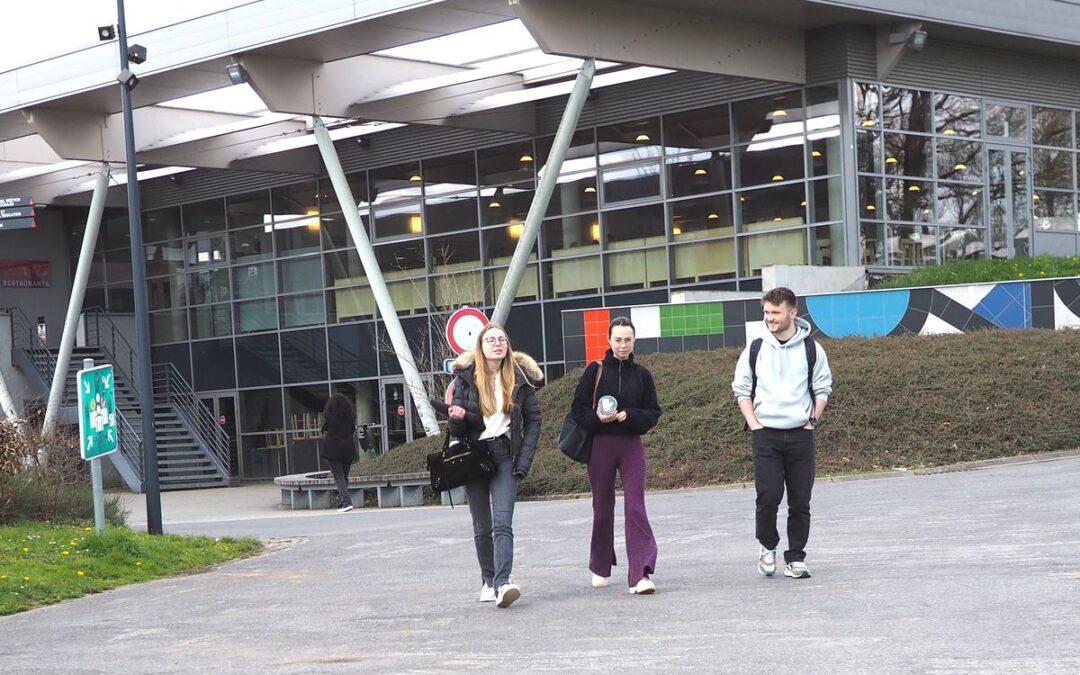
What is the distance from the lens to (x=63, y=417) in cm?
3538

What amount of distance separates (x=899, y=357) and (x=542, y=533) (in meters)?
9.02

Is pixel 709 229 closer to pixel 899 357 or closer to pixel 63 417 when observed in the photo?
pixel 899 357

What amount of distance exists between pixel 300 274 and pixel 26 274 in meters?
9.25

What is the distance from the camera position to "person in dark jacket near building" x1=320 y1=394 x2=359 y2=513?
2183cm

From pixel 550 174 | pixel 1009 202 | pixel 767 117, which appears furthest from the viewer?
→ pixel 1009 202

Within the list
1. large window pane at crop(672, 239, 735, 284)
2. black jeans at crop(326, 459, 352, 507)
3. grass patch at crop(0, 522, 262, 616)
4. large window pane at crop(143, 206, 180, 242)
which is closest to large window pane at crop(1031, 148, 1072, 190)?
large window pane at crop(672, 239, 735, 284)

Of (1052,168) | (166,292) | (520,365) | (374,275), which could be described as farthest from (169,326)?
(520,365)

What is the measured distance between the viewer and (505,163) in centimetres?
3278

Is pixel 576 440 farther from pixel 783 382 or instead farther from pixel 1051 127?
pixel 1051 127

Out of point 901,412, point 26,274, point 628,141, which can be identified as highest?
point 628,141

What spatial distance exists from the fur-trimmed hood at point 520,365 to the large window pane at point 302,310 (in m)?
27.1

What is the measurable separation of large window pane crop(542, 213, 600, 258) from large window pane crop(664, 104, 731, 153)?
257 centimetres

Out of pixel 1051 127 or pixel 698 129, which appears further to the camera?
pixel 1051 127

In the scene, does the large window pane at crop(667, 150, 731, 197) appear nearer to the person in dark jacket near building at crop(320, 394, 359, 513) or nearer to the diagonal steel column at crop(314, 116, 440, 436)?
the diagonal steel column at crop(314, 116, 440, 436)
